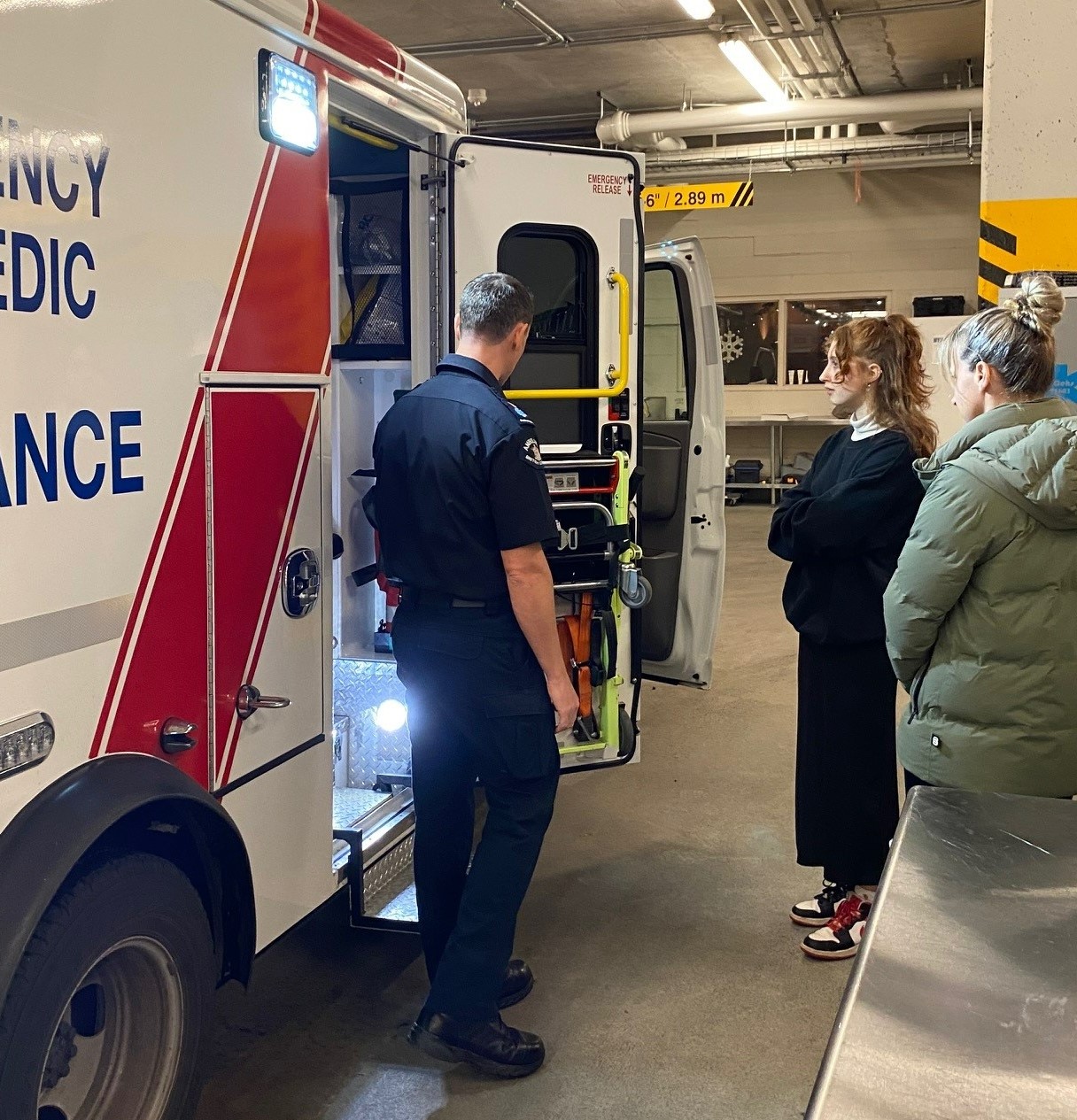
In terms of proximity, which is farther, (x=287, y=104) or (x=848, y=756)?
(x=848, y=756)

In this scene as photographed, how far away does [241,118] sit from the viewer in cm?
241

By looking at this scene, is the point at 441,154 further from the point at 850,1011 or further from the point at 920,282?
the point at 920,282

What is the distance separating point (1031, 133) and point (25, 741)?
314 centimetres

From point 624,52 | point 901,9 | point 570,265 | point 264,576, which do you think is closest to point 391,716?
point 264,576

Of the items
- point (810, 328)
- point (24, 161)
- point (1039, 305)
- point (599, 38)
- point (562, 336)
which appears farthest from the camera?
point (810, 328)

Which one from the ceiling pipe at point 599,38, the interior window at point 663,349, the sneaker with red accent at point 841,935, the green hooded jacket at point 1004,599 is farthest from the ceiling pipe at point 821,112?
the green hooded jacket at point 1004,599

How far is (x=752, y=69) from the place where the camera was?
10.9 m

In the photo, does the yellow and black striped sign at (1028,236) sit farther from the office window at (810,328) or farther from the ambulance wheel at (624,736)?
the office window at (810,328)

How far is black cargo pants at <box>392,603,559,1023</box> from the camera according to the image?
269 cm

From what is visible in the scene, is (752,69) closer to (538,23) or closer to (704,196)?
(704,196)

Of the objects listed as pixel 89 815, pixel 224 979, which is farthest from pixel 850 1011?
pixel 224 979

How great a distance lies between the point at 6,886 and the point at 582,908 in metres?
2.24

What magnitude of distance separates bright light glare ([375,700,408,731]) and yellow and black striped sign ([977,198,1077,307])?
2160mm

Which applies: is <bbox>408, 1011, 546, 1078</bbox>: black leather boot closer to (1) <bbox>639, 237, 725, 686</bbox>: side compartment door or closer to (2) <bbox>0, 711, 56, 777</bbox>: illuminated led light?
(2) <bbox>0, 711, 56, 777</bbox>: illuminated led light
